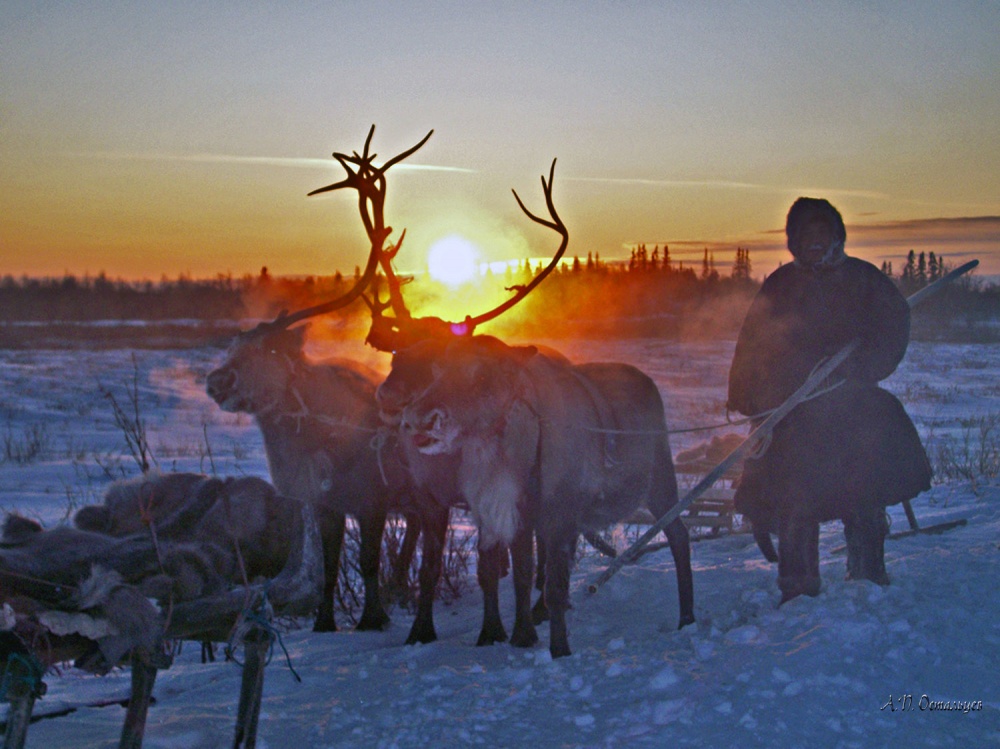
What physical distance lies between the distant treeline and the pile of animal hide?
1300 inches

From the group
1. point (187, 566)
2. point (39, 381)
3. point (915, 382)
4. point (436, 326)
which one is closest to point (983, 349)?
point (915, 382)

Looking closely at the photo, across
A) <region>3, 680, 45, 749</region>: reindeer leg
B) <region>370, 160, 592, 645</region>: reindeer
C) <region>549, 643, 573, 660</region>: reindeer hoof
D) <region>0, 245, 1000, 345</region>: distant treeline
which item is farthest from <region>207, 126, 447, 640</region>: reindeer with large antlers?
<region>0, 245, 1000, 345</region>: distant treeline

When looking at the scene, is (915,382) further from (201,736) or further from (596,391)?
(201,736)

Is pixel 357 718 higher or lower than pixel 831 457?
lower

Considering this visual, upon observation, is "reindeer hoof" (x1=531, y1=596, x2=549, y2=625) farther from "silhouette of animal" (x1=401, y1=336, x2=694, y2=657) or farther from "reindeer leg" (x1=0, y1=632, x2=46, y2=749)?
"reindeer leg" (x1=0, y1=632, x2=46, y2=749)

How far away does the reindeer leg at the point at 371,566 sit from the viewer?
737 centimetres

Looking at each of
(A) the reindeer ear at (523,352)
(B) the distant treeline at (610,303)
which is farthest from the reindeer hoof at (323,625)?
(B) the distant treeline at (610,303)

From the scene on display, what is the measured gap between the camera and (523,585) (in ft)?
20.6

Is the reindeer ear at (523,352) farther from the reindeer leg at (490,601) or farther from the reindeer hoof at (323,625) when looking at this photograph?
the reindeer hoof at (323,625)

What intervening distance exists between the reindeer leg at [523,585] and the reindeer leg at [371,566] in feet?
4.71

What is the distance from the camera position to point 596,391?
6848 mm

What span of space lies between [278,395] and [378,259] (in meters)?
1.38

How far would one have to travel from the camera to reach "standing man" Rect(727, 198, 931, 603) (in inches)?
232

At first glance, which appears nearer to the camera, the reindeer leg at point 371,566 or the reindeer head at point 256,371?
the reindeer head at point 256,371
